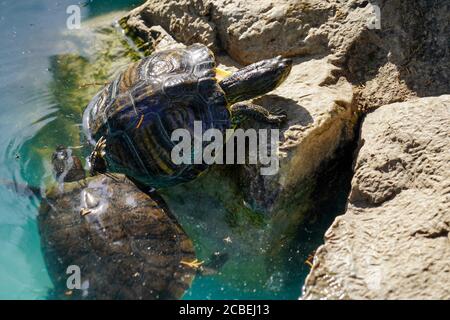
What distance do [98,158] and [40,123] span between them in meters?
1.26

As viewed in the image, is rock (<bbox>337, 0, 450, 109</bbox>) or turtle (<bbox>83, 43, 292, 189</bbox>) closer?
turtle (<bbox>83, 43, 292, 189</bbox>)

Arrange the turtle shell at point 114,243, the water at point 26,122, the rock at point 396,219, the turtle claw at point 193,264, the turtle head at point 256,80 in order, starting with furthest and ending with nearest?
the water at point 26,122, the turtle head at point 256,80, the turtle claw at point 193,264, the turtle shell at point 114,243, the rock at point 396,219

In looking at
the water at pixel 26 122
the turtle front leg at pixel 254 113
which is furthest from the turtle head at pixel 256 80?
the water at pixel 26 122

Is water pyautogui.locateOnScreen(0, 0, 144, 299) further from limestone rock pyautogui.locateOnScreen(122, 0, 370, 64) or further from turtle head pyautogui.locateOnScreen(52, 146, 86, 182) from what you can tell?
limestone rock pyautogui.locateOnScreen(122, 0, 370, 64)

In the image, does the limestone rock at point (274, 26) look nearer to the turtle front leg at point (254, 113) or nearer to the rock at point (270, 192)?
the rock at point (270, 192)

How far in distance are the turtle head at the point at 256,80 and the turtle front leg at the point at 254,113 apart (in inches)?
4.5

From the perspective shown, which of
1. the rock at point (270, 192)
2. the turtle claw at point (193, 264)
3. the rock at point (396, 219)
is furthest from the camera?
the rock at point (270, 192)

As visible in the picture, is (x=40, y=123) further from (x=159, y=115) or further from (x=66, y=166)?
(x=159, y=115)

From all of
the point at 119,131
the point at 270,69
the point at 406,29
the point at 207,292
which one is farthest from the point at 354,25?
the point at 207,292

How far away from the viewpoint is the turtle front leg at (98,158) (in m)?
4.27

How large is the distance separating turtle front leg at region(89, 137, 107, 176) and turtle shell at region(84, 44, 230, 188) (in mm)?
63

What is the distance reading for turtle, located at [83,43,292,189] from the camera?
405cm

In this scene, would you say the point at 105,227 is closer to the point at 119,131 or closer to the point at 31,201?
the point at 119,131

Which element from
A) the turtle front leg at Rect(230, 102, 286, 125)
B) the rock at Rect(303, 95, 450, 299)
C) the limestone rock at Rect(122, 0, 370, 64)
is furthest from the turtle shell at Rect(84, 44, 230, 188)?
the rock at Rect(303, 95, 450, 299)
